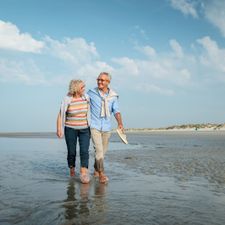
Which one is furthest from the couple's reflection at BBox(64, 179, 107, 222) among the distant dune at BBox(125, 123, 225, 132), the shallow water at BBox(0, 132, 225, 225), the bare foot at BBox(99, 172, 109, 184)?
the distant dune at BBox(125, 123, 225, 132)

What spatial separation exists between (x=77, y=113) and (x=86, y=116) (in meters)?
0.21

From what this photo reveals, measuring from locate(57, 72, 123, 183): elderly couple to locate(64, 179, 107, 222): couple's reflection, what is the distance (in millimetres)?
839

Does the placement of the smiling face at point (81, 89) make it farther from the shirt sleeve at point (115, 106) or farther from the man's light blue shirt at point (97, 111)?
the shirt sleeve at point (115, 106)

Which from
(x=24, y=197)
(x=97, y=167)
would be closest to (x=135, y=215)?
(x=24, y=197)

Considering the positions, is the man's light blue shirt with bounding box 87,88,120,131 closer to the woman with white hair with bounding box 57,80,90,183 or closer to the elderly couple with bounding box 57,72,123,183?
the elderly couple with bounding box 57,72,123,183

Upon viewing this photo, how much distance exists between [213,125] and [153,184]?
42.3 meters

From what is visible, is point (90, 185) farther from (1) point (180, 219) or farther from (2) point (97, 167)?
(1) point (180, 219)

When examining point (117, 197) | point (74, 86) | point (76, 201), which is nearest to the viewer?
point (76, 201)

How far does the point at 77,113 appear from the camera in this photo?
25.0ft

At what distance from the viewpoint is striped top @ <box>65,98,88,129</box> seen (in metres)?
7.59

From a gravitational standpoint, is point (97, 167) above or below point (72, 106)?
below

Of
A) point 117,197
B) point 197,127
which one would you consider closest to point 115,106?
point 117,197

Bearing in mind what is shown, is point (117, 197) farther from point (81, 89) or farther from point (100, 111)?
point (81, 89)

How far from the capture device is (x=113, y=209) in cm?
483
